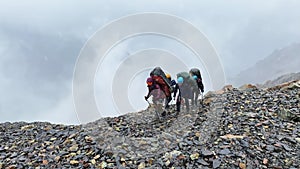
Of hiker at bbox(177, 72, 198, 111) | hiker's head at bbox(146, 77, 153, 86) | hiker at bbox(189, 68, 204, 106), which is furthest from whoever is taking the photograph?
hiker at bbox(189, 68, 204, 106)

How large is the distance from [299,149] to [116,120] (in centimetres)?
749

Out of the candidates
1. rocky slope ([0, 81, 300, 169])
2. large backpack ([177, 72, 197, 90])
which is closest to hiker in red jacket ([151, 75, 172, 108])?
large backpack ([177, 72, 197, 90])

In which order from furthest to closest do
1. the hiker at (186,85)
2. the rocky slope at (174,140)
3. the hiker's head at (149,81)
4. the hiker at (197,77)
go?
1. the hiker at (197,77)
2. the hiker at (186,85)
3. the hiker's head at (149,81)
4. the rocky slope at (174,140)

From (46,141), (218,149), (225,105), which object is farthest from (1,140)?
(225,105)

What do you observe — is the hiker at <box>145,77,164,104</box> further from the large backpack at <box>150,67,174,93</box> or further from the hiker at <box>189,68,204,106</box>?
the hiker at <box>189,68,204,106</box>

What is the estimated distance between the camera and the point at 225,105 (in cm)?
1281

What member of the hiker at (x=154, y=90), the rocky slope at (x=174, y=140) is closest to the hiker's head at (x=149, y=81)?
the hiker at (x=154, y=90)

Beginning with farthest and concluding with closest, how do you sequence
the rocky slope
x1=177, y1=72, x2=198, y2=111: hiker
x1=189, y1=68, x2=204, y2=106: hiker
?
x1=189, y1=68, x2=204, y2=106: hiker
x1=177, y1=72, x2=198, y2=111: hiker
the rocky slope

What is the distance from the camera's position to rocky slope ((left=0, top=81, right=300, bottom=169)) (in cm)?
778

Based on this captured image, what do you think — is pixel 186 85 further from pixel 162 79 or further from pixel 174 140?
pixel 174 140

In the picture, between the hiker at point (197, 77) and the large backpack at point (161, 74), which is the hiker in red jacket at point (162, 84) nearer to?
the large backpack at point (161, 74)

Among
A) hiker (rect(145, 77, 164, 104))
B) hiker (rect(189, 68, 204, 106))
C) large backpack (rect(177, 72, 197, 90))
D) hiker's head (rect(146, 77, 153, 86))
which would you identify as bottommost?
hiker (rect(145, 77, 164, 104))

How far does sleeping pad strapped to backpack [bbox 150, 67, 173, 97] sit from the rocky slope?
4.01 ft

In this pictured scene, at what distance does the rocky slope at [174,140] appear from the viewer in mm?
7777
